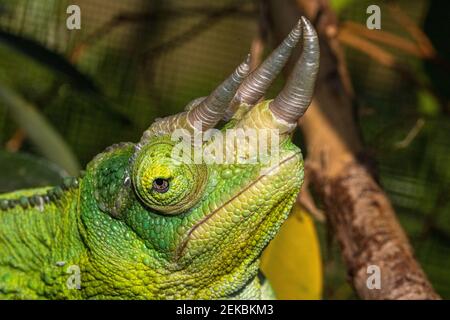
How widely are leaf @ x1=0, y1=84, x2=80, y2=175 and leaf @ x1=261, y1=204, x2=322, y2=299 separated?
22.1 inches

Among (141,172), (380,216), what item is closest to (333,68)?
(380,216)

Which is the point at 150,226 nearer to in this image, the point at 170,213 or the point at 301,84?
the point at 170,213

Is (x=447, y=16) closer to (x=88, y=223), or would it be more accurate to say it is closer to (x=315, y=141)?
(x=315, y=141)

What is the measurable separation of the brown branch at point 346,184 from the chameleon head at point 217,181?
12.2 inches

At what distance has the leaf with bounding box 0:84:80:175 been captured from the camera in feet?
6.46

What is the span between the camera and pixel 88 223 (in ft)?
4.45

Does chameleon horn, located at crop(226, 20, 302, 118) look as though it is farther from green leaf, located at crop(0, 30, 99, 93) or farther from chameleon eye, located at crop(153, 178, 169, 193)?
green leaf, located at crop(0, 30, 99, 93)

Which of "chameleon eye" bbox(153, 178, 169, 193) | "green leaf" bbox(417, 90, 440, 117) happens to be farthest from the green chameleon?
"green leaf" bbox(417, 90, 440, 117)

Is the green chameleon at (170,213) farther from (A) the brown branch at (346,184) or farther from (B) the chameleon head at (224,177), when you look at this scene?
(A) the brown branch at (346,184)

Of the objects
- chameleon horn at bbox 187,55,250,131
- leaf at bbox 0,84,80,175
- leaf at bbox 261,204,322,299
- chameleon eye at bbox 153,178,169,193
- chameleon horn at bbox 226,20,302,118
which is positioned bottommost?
leaf at bbox 261,204,322,299

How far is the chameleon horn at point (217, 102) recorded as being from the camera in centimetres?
111

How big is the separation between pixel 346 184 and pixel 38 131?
0.76m

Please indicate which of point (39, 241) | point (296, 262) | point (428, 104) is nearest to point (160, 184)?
point (39, 241)

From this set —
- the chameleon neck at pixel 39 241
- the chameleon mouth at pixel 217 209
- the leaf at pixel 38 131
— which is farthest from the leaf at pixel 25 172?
the chameleon mouth at pixel 217 209
